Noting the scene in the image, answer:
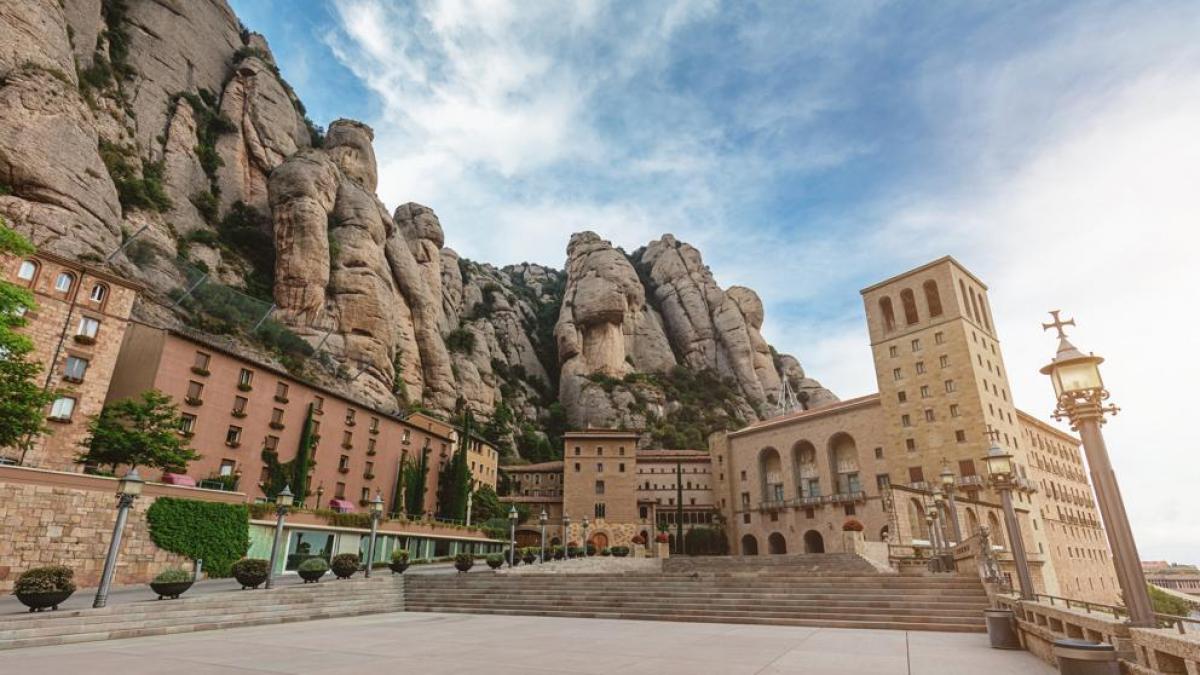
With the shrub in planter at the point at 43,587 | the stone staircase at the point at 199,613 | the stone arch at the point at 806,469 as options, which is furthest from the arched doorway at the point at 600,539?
the shrub in planter at the point at 43,587

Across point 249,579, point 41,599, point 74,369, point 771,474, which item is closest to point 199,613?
point 41,599

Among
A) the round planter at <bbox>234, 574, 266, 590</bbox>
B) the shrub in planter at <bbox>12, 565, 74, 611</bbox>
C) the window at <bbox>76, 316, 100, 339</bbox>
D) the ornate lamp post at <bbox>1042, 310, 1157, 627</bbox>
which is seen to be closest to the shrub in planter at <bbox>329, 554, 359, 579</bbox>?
the round planter at <bbox>234, 574, 266, 590</bbox>

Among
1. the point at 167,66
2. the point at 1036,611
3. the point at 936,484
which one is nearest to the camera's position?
the point at 1036,611

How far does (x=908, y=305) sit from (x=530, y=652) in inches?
2200

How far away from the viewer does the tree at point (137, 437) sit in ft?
85.2

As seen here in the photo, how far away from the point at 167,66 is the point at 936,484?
85226 mm

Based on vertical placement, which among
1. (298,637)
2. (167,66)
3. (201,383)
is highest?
(167,66)

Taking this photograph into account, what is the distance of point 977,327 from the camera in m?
51.1

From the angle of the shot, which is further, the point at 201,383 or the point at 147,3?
the point at 147,3

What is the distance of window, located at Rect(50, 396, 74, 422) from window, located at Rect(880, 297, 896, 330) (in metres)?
61.4

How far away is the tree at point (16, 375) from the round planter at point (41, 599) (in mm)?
11134

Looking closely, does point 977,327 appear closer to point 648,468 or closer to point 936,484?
point 936,484

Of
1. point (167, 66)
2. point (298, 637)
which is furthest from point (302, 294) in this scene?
point (298, 637)

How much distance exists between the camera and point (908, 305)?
55.1 meters
